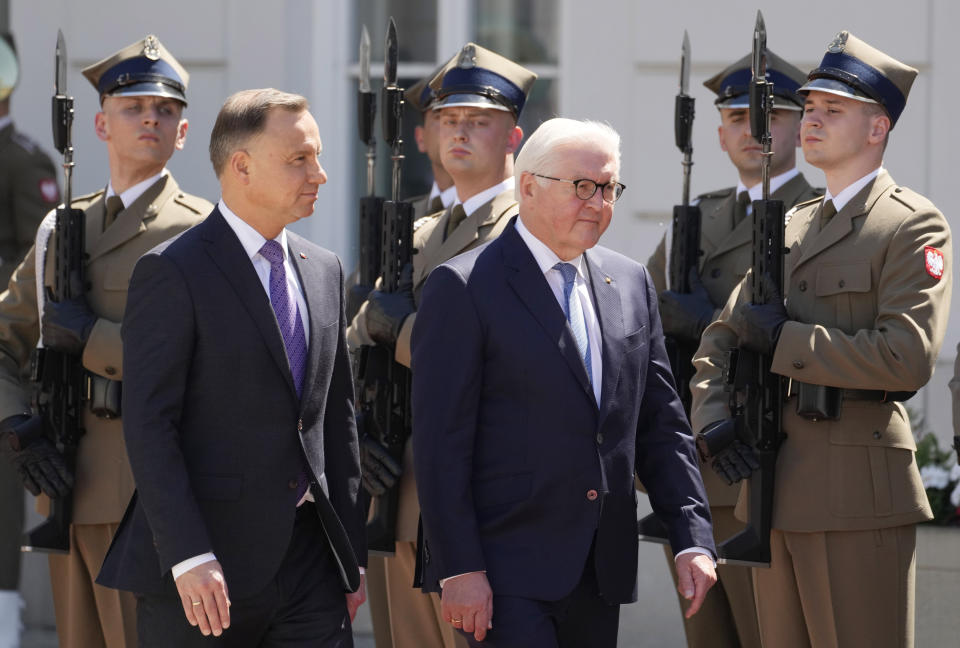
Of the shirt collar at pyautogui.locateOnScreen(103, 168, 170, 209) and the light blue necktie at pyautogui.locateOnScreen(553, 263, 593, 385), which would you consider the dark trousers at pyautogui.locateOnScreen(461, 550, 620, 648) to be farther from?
the shirt collar at pyautogui.locateOnScreen(103, 168, 170, 209)

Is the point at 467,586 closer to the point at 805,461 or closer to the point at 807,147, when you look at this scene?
the point at 805,461

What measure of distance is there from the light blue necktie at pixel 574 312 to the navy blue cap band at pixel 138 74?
2456mm

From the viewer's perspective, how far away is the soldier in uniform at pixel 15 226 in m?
6.95

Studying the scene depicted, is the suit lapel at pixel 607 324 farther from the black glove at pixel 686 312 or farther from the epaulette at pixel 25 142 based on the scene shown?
the epaulette at pixel 25 142

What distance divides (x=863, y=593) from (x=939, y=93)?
9.32 ft

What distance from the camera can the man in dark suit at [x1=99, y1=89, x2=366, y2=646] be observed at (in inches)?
140

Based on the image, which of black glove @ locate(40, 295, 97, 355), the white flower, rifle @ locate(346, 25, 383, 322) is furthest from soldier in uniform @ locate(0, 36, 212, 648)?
the white flower

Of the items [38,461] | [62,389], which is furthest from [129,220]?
[38,461]

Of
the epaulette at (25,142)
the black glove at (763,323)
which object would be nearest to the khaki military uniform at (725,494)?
the black glove at (763,323)

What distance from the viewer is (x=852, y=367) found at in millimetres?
4500

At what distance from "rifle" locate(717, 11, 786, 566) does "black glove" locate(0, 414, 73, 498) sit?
217 cm

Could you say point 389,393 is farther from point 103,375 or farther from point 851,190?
point 851,190

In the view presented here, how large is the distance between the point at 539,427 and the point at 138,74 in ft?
8.94

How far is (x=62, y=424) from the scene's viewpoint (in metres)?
5.40
